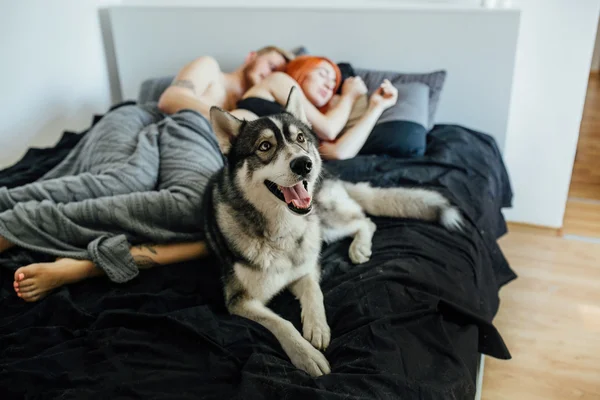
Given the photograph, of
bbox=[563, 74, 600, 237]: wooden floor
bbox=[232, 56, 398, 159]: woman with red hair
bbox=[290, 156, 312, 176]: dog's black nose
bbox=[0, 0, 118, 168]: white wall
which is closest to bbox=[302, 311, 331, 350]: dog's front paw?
bbox=[290, 156, 312, 176]: dog's black nose

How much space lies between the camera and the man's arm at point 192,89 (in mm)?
2290

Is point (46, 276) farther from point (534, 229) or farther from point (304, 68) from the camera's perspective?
point (534, 229)

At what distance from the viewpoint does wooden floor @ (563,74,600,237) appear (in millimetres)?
2916

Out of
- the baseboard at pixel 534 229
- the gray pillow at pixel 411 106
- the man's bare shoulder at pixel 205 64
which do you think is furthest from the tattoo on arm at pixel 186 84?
the baseboard at pixel 534 229

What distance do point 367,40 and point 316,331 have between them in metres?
1.98

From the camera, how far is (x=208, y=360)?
1209 millimetres

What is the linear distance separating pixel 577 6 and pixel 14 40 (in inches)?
116

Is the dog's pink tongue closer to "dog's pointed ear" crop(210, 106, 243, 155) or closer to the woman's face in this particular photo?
"dog's pointed ear" crop(210, 106, 243, 155)

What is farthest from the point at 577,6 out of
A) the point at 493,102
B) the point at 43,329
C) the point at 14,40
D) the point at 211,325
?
the point at 14,40

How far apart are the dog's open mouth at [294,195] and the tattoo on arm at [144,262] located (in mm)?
538

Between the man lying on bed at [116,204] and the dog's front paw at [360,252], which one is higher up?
the man lying on bed at [116,204]

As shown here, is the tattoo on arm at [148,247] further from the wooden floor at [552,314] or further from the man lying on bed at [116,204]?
the wooden floor at [552,314]

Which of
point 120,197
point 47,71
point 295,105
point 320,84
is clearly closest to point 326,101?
point 320,84

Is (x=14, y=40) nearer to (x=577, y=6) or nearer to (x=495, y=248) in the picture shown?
(x=495, y=248)
